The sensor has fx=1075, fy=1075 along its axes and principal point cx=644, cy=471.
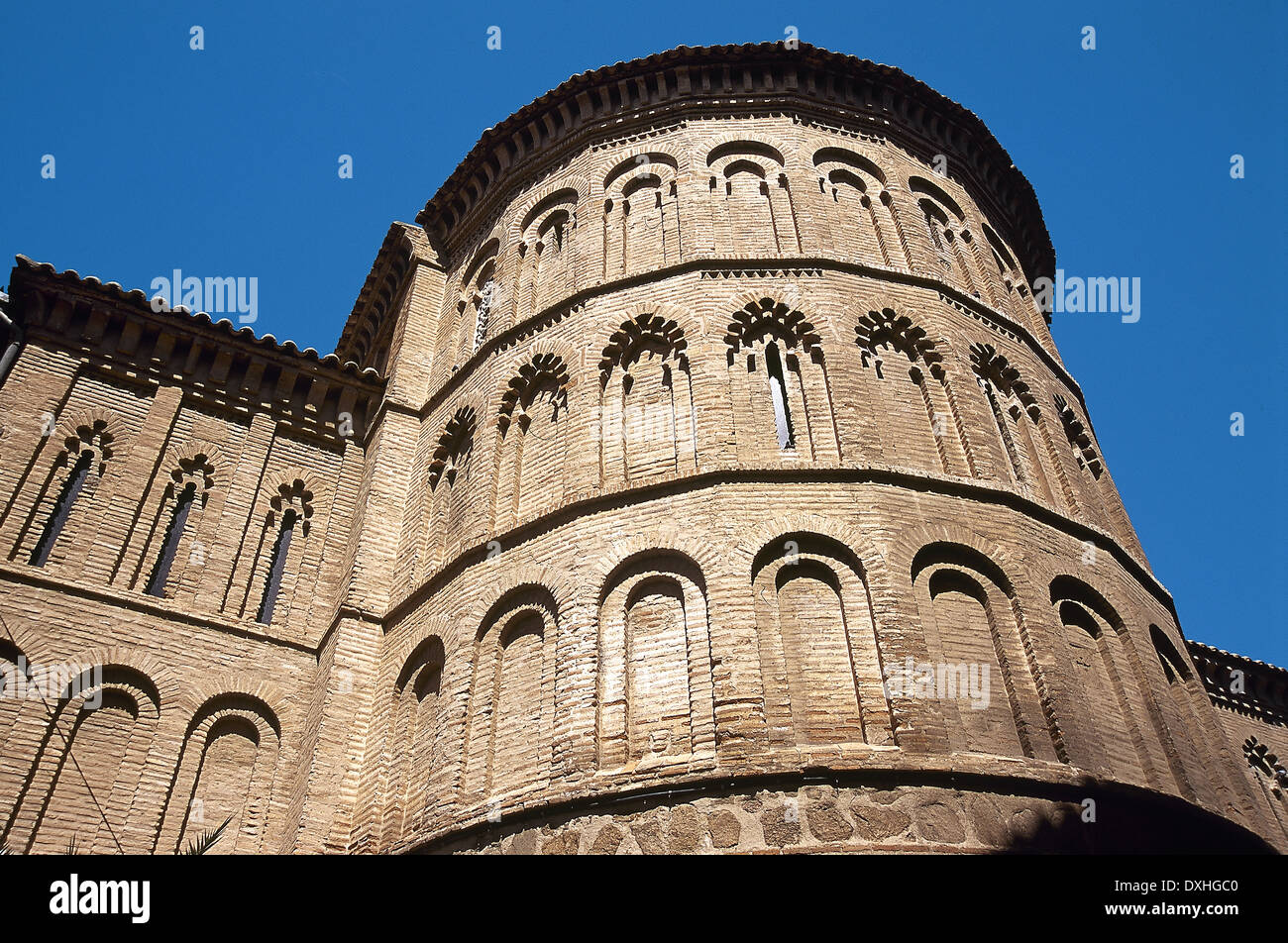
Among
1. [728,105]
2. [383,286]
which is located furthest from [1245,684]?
[383,286]

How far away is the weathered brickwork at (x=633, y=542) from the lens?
7055mm

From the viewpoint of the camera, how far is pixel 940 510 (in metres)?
8.35

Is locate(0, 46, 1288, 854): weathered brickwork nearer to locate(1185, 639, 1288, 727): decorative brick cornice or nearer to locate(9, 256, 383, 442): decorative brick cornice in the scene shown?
locate(9, 256, 383, 442): decorative brick cornice

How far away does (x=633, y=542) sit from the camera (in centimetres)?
819

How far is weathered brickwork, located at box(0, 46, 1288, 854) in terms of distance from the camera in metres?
7.05

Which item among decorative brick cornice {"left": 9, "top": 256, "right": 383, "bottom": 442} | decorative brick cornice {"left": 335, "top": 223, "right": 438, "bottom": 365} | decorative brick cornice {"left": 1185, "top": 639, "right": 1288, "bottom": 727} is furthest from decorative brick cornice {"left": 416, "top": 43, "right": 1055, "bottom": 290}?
decorative brick cornice {"left": 1185, "top": 639, "right": 1288, "bottom": 727}

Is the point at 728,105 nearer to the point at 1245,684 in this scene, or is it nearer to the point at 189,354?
the point at 189,354

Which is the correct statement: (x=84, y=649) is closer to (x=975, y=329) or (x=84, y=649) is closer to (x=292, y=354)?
(x=292, y=354)

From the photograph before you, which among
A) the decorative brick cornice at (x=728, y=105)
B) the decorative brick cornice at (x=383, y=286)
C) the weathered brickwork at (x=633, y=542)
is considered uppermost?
the decorative brick cornice at (x=728, y=105)

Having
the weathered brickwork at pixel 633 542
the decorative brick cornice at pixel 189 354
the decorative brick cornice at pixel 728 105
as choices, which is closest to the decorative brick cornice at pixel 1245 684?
the weathered brickwork at pixel 633 542

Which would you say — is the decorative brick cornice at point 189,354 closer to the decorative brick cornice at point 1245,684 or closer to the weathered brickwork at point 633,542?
the weathered brickwork at point 633,542
